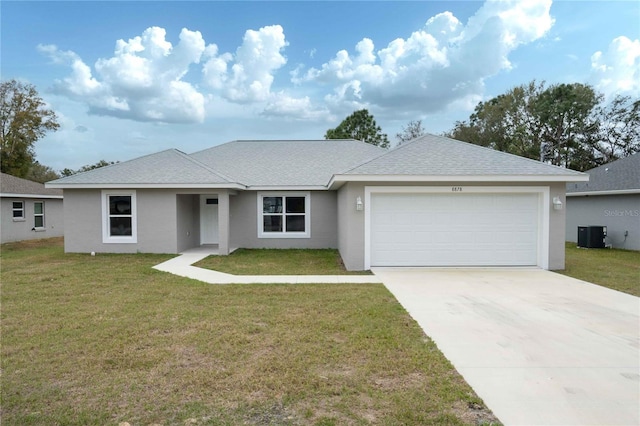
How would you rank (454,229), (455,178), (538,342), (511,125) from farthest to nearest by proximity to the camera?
(511,125) → (454,229) → (455,178) → (538,342)

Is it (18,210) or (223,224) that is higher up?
(18,210)

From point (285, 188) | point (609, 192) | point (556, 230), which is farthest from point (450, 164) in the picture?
point (609, 192)

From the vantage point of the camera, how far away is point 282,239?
15.3 metres

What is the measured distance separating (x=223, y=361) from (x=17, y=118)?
126 ft

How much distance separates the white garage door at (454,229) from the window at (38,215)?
1926cm

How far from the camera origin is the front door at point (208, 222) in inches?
636

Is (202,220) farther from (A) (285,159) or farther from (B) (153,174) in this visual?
(A) (285,159)

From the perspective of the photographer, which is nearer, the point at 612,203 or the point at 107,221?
the point at 107,221

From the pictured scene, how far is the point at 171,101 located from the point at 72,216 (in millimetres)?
8544

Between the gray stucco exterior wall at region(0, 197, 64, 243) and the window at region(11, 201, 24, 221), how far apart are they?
0.10m

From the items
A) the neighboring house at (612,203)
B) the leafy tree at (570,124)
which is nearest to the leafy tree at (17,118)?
the neighboring house at (612,203)

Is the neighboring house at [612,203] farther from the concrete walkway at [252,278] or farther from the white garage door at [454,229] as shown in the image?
the concrete walkway at [252,278]

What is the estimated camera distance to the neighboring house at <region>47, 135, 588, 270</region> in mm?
10375

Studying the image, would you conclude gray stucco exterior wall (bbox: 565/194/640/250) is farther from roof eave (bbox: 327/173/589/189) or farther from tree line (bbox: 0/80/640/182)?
tree line (bbox: 0/80/640/182)
